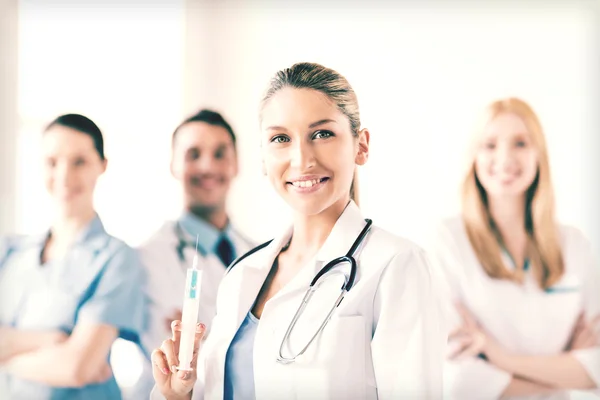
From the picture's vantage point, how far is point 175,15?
151 cm

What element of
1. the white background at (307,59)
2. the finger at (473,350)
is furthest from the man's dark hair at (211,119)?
the finger at (473,350)

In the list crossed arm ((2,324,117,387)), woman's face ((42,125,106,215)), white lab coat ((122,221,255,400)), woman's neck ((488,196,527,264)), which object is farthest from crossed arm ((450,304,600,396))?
woman's face ((42,125,106,215))

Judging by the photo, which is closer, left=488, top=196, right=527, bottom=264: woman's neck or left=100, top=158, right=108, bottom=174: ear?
left=488, top=196, right=527, bottom=264: woman's neck

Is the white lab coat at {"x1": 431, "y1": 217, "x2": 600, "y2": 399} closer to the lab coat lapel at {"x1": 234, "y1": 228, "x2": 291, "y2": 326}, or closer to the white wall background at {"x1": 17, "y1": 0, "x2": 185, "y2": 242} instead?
the lab coat lapel at {"x1": 234, "y1": 228, "x2": 291, "y2": 326}

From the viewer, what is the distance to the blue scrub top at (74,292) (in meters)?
1.46

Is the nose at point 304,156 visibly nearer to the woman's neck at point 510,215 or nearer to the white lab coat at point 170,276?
the white lab coat at point 170,276

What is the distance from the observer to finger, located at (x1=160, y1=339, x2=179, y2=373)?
1410 millimetres

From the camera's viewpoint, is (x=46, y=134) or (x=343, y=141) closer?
(x=343, y=141)

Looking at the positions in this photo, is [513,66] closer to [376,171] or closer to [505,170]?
[505,170]

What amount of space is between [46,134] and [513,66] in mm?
1037

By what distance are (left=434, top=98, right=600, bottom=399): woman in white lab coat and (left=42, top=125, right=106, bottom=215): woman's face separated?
797 millimetres

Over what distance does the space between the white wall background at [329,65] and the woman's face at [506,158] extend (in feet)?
0.15

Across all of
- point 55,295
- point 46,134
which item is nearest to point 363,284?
point 55,295

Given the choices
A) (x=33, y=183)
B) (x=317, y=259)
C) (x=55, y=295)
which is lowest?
(x=55, y=295)
